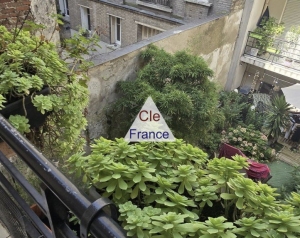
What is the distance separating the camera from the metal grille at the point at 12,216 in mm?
1127

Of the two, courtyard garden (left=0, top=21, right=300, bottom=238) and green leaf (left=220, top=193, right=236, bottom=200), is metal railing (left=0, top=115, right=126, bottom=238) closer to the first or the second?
courtyard garden (left=0, top=21, right=300, bottom=238)

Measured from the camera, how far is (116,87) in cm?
470

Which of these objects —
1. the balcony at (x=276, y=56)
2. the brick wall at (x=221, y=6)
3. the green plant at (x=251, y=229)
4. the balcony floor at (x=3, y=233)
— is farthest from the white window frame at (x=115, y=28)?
the green plant at (x=251, y=229)

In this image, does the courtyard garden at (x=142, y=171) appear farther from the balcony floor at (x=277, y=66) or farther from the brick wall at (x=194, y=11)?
the balcony floor at (x=277, y=66)

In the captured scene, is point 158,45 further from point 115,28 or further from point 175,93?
point 115,28

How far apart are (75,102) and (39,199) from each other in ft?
4.07

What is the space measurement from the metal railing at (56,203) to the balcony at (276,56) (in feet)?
31.9

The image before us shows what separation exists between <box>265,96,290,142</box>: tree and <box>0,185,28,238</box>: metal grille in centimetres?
851

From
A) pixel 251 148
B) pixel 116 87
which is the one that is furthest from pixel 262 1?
pixel 116 87

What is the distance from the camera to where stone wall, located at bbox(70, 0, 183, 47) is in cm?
902

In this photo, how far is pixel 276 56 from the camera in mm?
9586

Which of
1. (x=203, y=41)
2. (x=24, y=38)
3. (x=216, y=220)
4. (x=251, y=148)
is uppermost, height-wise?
(x=24, y=38)

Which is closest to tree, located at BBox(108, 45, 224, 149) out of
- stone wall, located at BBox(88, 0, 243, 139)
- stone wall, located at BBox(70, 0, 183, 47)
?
stone wall, located at BBox(88, 0, 243, 139)

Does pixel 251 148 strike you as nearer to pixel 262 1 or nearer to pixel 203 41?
pixel 203 41
